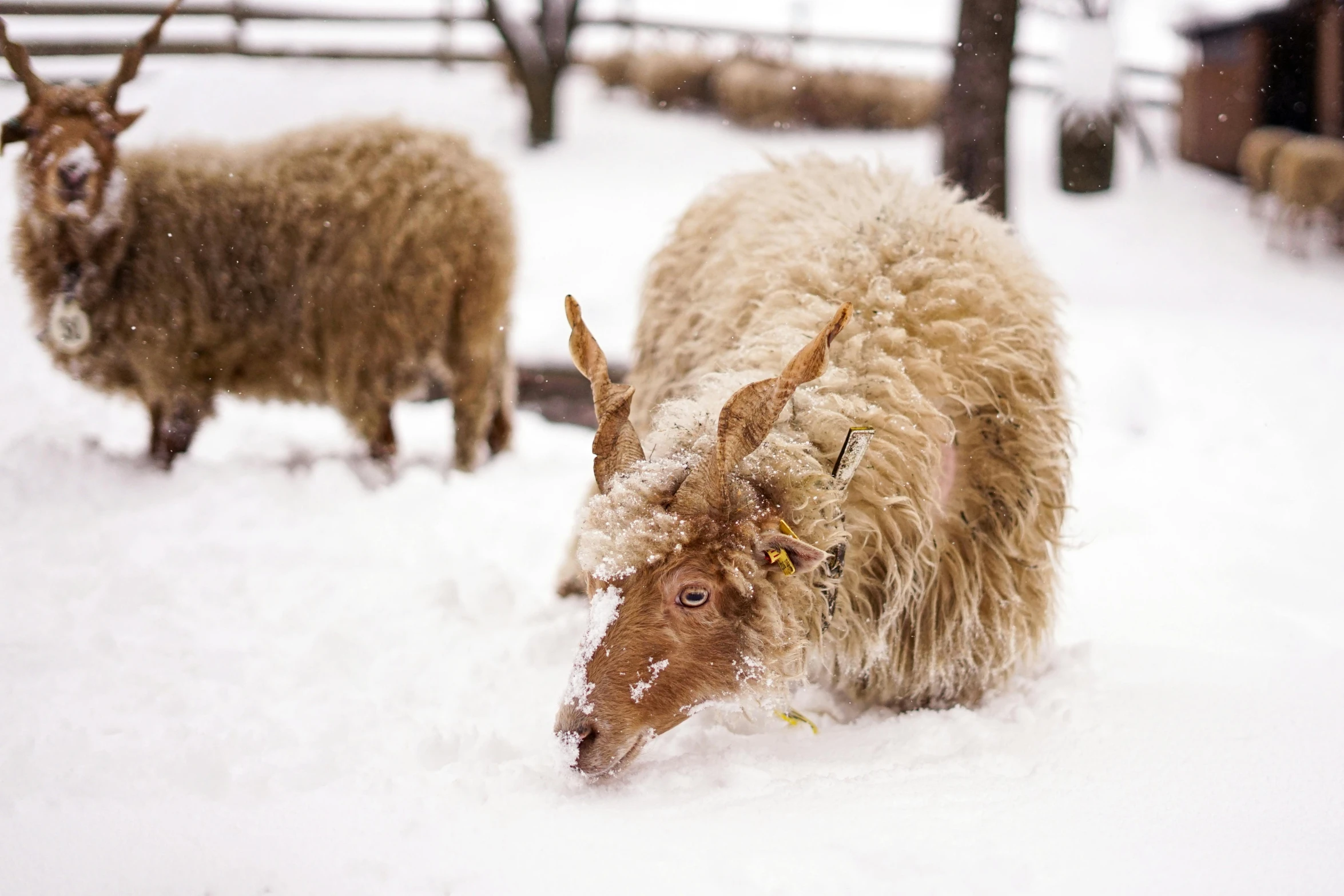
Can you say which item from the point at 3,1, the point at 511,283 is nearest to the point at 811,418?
the point at 511,283

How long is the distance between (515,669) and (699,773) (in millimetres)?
895

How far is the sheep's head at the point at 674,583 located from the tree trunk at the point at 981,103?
461 centimetres

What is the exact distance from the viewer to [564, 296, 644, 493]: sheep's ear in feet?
7.30

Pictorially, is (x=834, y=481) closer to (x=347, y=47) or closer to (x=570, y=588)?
(x=570, y=588)

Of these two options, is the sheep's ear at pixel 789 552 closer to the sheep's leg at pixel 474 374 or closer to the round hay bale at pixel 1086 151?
the sheep's leg at pixel 474 374

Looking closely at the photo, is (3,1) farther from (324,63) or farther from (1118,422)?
(1118,422)

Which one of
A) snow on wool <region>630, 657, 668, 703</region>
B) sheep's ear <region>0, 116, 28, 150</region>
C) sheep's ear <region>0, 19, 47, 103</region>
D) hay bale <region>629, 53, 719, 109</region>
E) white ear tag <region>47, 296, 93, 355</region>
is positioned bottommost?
snow on wool <region>630, 657, 668, 703</region>

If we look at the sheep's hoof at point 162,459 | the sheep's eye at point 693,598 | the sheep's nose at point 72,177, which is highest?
the sheep's nose at point 72,177

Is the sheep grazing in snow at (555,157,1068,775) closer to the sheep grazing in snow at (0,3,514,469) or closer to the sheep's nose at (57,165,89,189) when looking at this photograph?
the sheep grazing in snow at (0,3,514,469)

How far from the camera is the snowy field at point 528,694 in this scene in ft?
6.47

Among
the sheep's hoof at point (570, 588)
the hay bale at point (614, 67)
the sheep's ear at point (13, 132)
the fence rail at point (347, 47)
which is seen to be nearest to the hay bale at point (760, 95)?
the hay bale at point (614, 67)

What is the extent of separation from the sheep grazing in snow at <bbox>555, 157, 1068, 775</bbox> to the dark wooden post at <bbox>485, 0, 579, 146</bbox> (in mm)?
8438

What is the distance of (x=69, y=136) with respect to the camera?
417cm

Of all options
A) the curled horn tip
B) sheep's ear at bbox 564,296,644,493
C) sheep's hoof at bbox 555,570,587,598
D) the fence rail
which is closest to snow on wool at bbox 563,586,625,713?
sheep's ear at bbox 564,296,644,493
